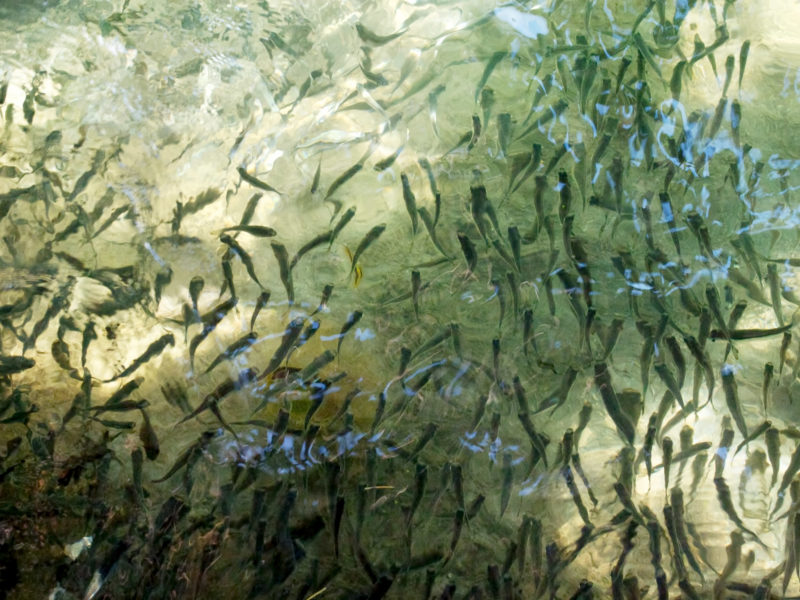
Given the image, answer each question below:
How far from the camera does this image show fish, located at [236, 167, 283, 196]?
8.56 ft

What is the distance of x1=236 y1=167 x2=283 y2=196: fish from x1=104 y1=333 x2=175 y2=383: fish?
2.19 ft

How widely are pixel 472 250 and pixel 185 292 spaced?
112 centimetres

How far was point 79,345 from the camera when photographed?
2.59m

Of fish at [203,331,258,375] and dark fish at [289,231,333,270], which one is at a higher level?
dark fish at [289,231,333,270]

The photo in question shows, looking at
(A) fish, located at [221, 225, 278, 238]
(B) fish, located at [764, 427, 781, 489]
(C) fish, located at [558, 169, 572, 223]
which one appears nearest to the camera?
(B) fish, located at [764, 427, 781, 489]

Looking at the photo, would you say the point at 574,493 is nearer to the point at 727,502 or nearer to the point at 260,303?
the point at 727,502

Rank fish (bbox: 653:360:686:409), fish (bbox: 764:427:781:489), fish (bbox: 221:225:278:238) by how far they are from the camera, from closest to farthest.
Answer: fish (bbox: 653:360:686:409)
fish (bbox: 764:427:781:489)
fish (bbox: 221:225:278:238)

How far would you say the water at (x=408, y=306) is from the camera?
240 centimetres

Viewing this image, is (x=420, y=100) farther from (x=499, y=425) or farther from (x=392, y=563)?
(x=392, y=563)

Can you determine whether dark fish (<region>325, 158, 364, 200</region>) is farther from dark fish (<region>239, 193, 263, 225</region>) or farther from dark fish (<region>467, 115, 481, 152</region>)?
dark fish (<region>467, 115, 481, 152</region>)

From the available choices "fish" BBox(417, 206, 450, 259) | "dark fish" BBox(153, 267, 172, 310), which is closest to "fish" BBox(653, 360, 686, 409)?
"fish" BBox(417, 206, 450, 259)

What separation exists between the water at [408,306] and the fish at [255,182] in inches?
1.2

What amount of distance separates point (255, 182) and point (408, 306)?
78 centimetres

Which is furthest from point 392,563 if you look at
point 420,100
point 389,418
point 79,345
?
point 420,100
